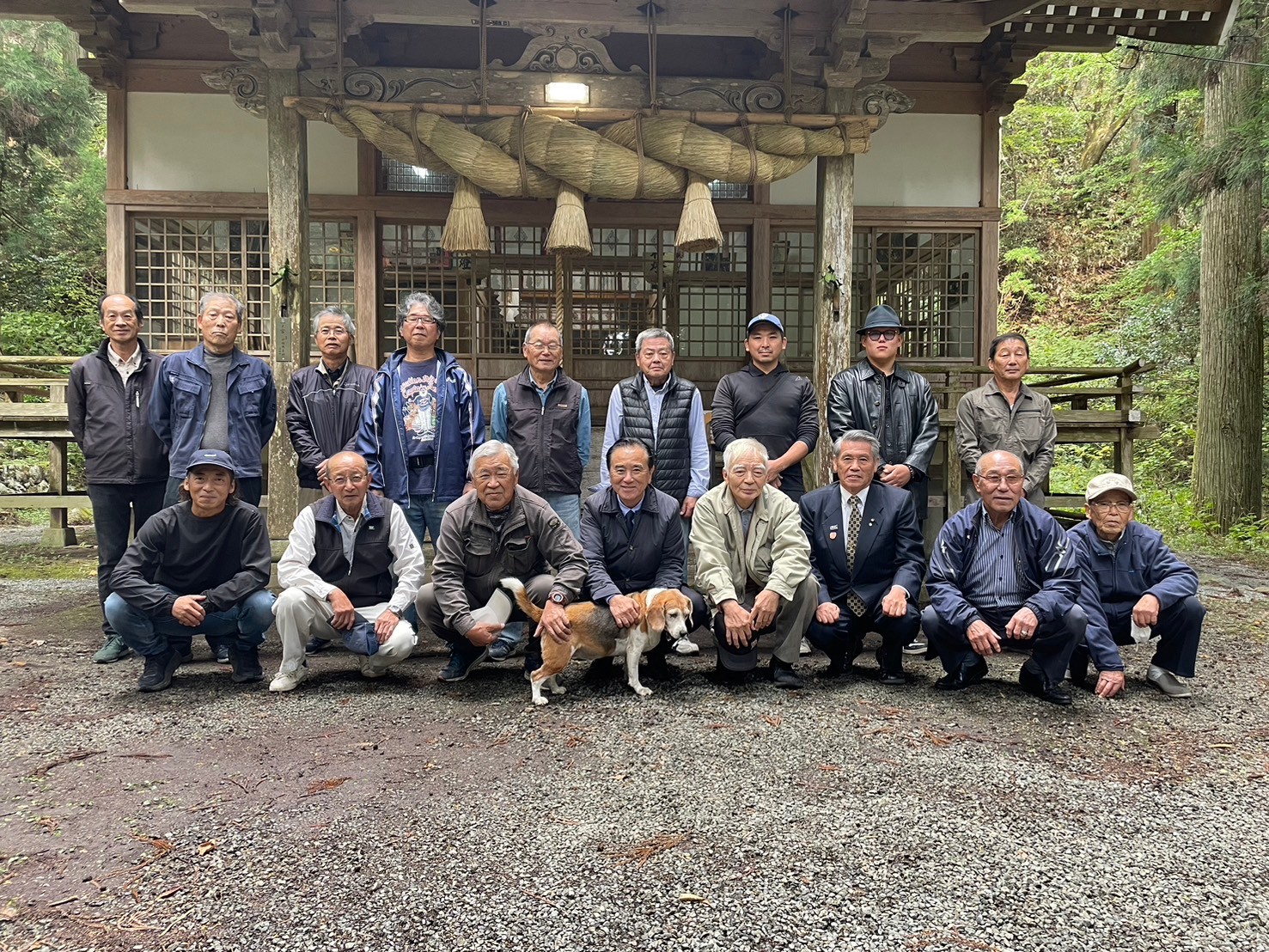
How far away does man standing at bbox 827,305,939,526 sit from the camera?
5.09 metres

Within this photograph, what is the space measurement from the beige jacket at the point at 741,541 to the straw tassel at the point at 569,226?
257cm

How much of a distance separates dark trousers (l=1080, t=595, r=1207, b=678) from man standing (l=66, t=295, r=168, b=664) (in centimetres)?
548

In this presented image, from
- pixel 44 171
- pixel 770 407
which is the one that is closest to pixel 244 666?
pixel 770 407

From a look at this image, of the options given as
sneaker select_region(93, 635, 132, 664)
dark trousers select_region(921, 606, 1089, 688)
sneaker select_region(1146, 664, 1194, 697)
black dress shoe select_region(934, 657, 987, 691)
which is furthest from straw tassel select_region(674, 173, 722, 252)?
sneaker select_region(93, 635, 132, 664)

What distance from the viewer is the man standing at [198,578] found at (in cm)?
408

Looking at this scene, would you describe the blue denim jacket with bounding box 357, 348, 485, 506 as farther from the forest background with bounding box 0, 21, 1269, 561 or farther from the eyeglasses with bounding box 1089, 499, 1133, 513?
the forest background with bounding box 0, 21, 1269, 561

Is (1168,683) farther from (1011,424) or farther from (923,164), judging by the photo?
(923,164)

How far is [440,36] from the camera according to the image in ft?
25.0

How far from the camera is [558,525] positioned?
4352mm

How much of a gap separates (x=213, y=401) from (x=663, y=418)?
2693mm

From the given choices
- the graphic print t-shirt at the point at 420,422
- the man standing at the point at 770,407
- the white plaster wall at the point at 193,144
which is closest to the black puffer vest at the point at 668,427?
the man standing at the point at 770,407

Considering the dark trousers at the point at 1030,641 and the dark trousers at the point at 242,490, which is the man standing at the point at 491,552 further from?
the dark trousers at the point at 1030,641

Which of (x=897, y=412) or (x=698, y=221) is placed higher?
(x=698, y=221)

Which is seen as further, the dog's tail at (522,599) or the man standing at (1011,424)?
the man standing at (1011,424)
